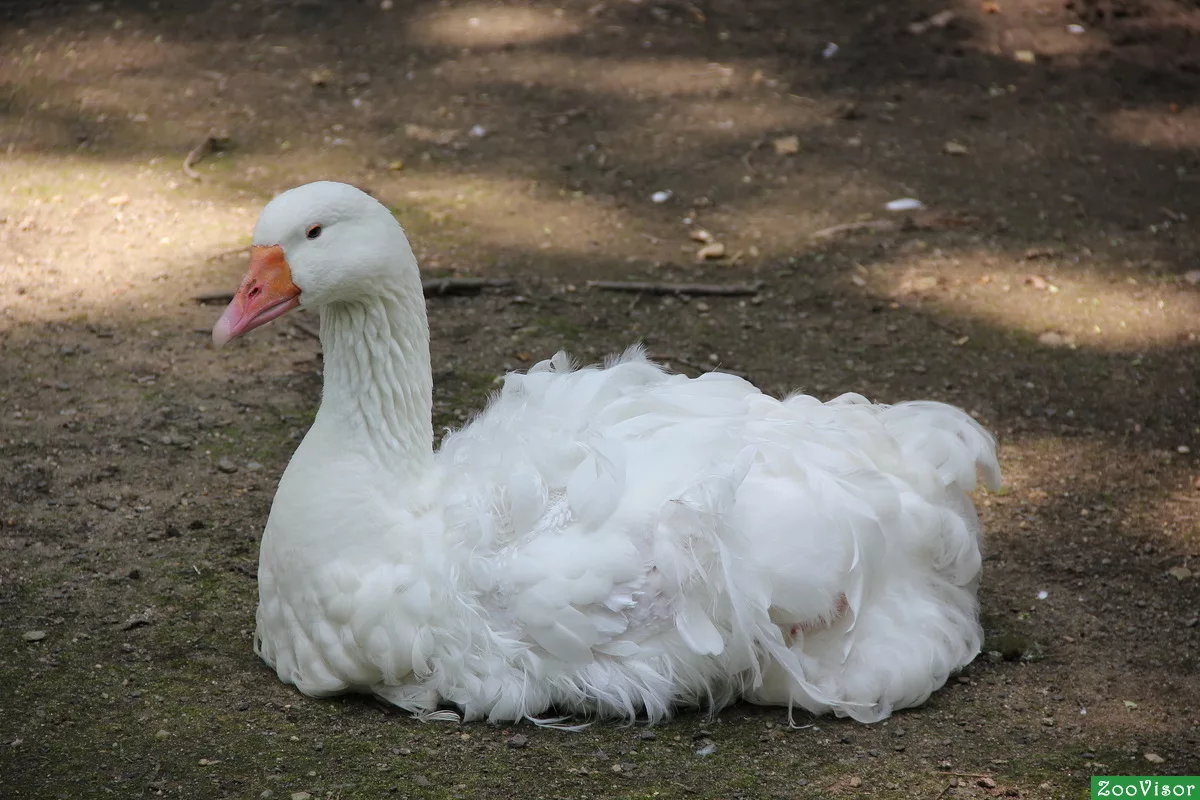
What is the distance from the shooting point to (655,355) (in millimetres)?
5754

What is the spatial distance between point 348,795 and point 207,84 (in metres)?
6.03

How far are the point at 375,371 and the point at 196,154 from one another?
420 centimetres

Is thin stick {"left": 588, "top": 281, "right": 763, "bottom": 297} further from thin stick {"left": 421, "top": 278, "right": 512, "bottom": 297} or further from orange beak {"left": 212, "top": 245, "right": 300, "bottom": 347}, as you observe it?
orange beak {"left": 212, "top": 245, "right": 300, "bottom": 347}

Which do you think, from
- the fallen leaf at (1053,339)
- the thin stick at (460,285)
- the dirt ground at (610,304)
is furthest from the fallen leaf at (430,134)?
the fallen leaf at (1053,339)

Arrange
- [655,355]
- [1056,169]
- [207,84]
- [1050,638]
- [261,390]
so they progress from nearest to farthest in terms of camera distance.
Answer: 1. [1050,638]
2. [261,390]
3. [655,355]
4. [1056,169]
5. [207,84]

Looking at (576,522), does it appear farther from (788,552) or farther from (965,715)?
(965,715)

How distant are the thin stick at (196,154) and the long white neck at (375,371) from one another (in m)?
3.87

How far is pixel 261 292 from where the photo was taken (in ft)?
11.7

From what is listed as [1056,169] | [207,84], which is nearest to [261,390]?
[207,84]

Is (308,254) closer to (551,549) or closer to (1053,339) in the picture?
(551,549)

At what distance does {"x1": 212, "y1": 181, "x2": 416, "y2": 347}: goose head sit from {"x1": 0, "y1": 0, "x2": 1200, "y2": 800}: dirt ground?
1057mm

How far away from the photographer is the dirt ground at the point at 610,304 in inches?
139
